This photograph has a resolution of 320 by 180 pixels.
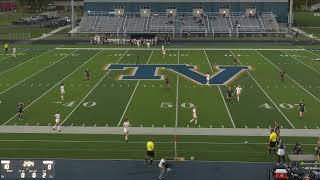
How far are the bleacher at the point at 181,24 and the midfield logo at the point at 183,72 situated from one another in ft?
91.9

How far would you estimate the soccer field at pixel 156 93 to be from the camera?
25.2 m

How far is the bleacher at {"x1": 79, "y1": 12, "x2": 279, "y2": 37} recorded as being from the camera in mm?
70812

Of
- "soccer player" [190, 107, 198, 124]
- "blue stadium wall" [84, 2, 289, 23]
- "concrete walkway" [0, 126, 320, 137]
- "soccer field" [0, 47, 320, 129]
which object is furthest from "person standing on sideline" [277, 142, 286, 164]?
"blue stadium wall" [84, 2, 289, 23]

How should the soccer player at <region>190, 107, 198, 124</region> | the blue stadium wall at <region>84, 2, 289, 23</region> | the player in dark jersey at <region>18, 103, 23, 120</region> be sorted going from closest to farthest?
the soccer player at <region>190, 107, 198, 124</region>, the player in dark jersey at <region>18, 103, 23, 120</region>, the blue stadium wall at <region>84, 2, 289, 23</region>

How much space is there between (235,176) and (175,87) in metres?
16.8

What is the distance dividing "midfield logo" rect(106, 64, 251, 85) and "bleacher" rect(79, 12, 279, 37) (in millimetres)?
28007

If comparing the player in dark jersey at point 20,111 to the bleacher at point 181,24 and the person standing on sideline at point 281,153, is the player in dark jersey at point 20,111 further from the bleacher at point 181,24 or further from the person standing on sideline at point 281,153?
the bleacher at point 181,24

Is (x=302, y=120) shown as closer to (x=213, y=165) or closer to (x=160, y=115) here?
(x=160, y=115)

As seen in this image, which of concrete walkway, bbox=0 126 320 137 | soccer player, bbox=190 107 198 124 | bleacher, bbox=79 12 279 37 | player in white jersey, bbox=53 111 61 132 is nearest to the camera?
concrete walkway, bbox=0 126 320 137

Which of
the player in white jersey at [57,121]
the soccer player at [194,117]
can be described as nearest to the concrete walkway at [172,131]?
the player in white jersey at [57,121]

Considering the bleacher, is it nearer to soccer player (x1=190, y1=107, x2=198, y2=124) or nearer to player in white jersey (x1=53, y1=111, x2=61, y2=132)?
soccer player (x1=190, y1=107, x2=198, y2=124)

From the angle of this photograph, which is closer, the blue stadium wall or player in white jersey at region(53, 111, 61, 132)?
player in white jersey at region(53, 111, 61, 132)

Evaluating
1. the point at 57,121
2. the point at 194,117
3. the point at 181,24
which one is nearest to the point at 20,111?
the point at 57,121

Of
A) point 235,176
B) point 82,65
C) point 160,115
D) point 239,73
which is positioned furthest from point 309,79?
point 235,176
